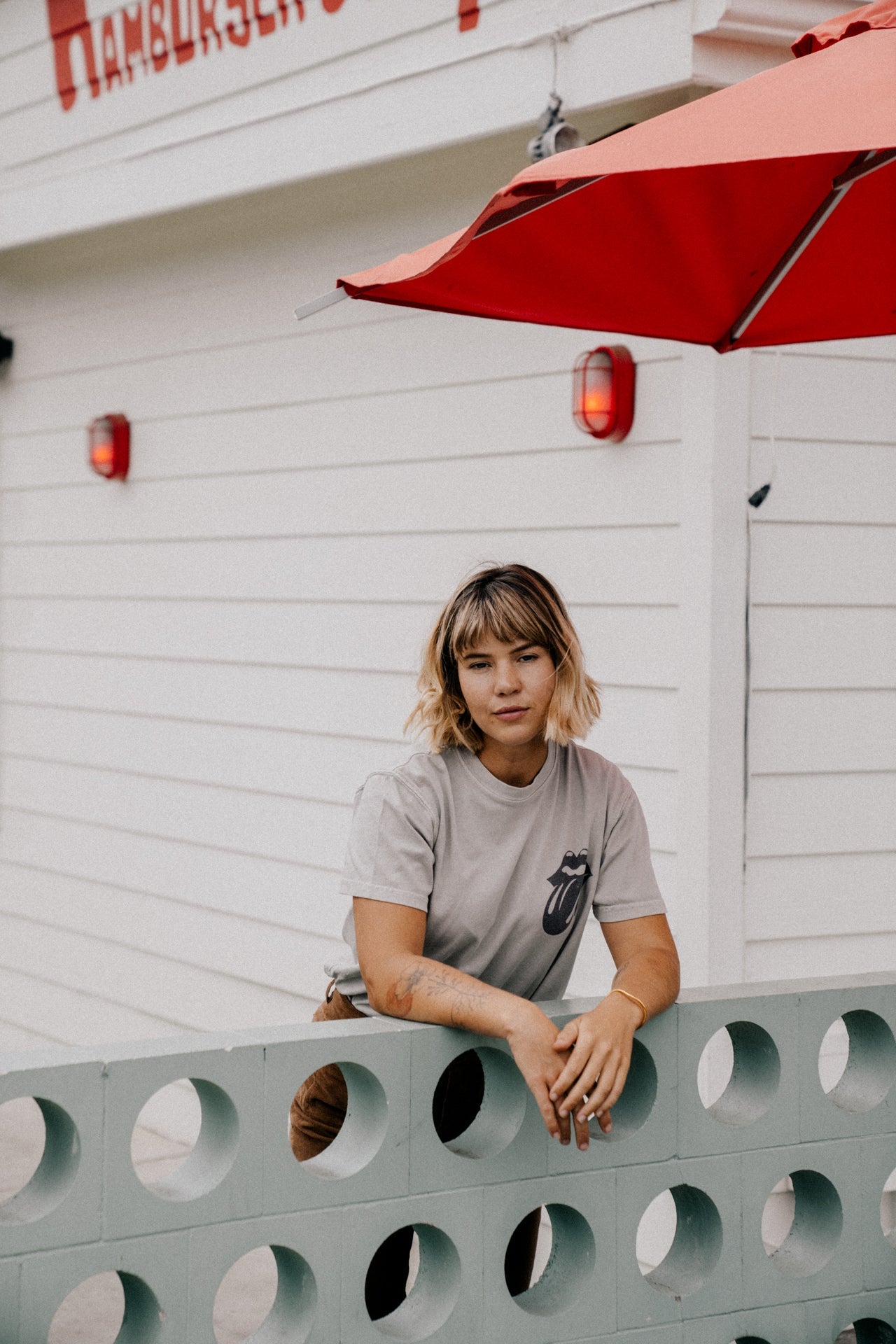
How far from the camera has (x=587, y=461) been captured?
4.36m

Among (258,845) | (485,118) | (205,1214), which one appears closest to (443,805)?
(205,1214)

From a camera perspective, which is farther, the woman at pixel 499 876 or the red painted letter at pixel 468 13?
the red painted letter at pixel 468 13

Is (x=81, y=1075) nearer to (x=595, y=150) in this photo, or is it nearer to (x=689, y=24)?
(x=595, y=150)

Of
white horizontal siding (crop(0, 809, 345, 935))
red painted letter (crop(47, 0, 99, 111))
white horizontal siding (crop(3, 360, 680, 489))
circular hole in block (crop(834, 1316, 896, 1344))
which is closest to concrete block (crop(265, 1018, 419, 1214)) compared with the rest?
circular hole in block (crop(834, 1316, 896, 1344))

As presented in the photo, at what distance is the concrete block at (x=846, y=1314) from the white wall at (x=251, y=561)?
4.83ft

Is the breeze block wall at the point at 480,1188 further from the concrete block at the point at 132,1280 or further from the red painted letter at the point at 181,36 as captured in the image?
the red painted letter at the point at 181,36

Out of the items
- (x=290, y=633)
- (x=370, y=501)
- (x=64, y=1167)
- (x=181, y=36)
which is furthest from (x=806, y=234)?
(x=181, y=36)

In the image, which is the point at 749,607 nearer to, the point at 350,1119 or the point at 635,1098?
the point at 635,1098

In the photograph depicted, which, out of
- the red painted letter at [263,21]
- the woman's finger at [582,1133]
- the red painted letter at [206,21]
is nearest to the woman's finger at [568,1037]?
the woman's finger at [582,1133]

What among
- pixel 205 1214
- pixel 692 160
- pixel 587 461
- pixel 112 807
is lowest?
pixel 112 807

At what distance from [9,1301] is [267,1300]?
8.40 ft

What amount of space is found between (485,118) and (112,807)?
3168 millimetres

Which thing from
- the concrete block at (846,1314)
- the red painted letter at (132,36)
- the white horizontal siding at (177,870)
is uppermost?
the red painted letter at (132,36)

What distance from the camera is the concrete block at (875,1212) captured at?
103 inches
